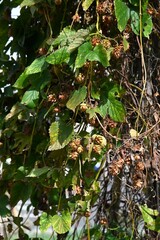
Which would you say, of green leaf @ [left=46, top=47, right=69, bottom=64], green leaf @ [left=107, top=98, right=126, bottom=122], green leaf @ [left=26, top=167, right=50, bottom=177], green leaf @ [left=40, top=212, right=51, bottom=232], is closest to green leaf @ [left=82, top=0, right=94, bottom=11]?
green leaf @ [left=46, top=47, right=69, bottom=64]

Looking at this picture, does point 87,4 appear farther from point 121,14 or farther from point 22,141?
point 22,141

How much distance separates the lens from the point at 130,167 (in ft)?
4.62

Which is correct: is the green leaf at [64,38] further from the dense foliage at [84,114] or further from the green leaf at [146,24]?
the green leaf at [146,24]

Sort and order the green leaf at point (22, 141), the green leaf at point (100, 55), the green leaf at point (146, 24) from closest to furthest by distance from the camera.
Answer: the green leaf at point (100, 55)
the green leaf at point (146, 24)
the green leaf at point (22, 141)

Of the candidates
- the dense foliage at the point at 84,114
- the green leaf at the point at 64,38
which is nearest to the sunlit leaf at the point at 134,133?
the dense foliage at the point at 84,114

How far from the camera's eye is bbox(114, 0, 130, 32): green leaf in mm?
1246

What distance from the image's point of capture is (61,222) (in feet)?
4.45

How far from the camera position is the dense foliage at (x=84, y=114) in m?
1.27

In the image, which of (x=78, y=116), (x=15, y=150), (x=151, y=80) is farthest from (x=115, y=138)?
(x=15, y=150)

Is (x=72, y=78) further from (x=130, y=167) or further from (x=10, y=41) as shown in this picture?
(x=10, y=41)

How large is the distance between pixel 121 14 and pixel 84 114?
25 cm

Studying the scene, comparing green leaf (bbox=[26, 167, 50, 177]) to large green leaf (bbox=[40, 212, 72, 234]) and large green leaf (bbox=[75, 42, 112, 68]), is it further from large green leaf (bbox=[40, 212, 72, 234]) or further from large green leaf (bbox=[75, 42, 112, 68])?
large green leaf (bbox=[75, 42, 112, 68])

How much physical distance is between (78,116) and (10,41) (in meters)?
0.40

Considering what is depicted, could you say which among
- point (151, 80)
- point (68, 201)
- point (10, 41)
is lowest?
point (68, 201)
